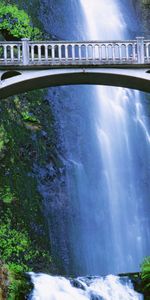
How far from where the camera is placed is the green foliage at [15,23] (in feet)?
90.3

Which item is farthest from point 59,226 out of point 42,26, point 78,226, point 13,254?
point 42,26

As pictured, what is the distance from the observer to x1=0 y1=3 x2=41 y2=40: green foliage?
2753cm

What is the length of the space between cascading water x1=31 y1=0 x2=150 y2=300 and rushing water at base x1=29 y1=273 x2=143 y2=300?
4.94 meters

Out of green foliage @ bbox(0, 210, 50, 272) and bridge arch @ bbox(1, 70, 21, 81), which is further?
green foliage @ bbox(0, 210, 50, 272)

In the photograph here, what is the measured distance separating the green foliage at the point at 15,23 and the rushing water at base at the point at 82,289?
13.3 metres

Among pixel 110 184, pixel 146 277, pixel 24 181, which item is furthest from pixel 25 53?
pixel 110 184

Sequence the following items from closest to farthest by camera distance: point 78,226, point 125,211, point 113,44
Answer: point 113,44, point 78,226, point 125,211

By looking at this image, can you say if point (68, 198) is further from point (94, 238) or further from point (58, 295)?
point (58, 295)

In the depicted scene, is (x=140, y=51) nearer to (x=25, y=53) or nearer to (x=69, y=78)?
(x=69, y=78)

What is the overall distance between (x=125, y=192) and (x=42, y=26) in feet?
31.5

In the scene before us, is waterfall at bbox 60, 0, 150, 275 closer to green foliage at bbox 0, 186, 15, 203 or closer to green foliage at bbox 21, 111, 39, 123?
green foliage at bbox 21, 111, 39, 123

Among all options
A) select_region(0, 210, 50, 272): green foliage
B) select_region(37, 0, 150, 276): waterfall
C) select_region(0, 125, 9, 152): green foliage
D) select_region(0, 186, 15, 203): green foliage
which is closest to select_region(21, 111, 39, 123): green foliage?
select_region(37, 0, 150, 276): waterfall

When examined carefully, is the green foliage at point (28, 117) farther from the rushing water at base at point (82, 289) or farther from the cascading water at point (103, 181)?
the rushing water at base at point (82, 289)

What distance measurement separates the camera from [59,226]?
24188 mm
